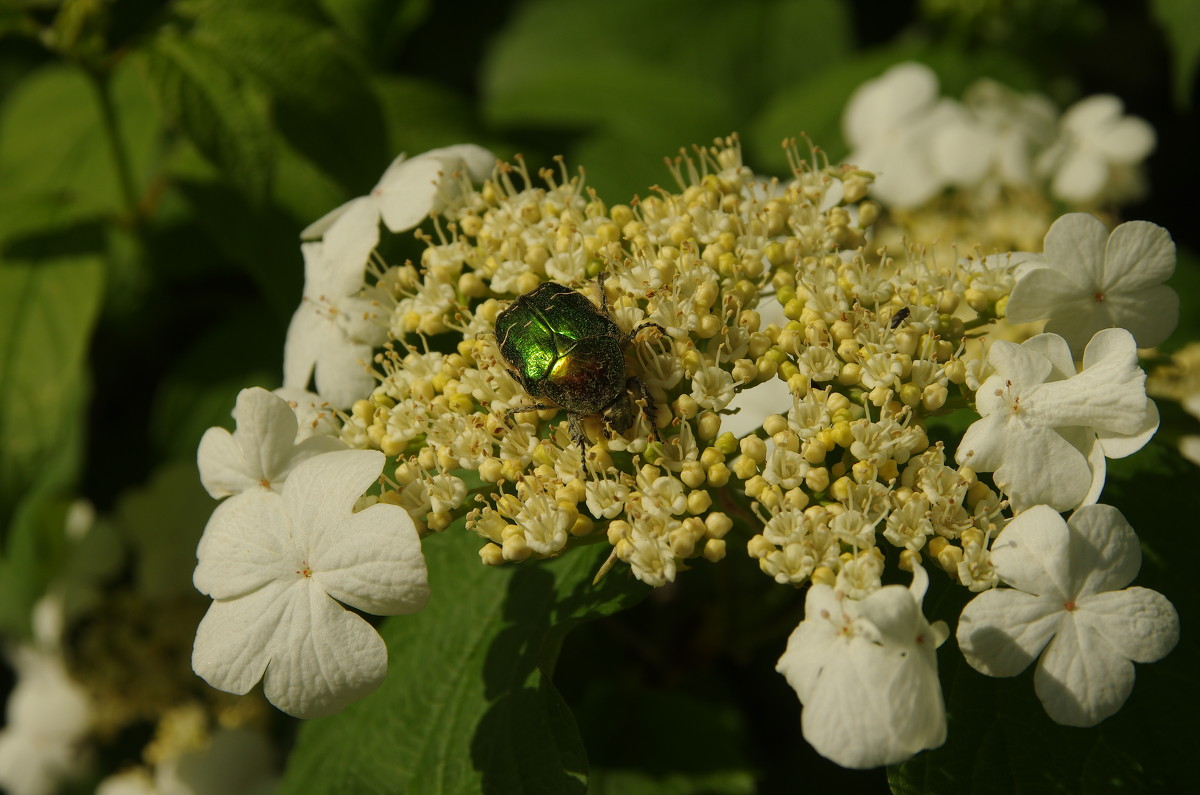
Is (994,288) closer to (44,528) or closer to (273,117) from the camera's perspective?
(273,117)

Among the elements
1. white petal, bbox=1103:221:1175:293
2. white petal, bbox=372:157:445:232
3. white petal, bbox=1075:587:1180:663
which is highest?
white petal, bbox=372:157:445:232

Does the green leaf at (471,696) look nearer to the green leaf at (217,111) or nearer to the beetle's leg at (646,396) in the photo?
the beetle's leg at (646,396)

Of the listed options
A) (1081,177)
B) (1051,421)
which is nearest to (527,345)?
(1051,421)

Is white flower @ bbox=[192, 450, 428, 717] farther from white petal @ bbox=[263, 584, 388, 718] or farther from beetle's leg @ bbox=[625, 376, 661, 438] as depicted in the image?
beetle's leg @ bbox=[625, 376, 661, 438]

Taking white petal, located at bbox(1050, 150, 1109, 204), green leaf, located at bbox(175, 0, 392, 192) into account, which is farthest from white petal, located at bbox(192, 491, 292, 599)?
white petal, located at bbox(1050, 150, 1109, 204)

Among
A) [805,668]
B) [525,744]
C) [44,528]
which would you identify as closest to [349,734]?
[525,744]

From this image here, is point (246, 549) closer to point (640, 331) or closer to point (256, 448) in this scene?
point (256, 448)

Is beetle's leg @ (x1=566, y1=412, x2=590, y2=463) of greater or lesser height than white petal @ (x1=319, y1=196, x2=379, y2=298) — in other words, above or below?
below
